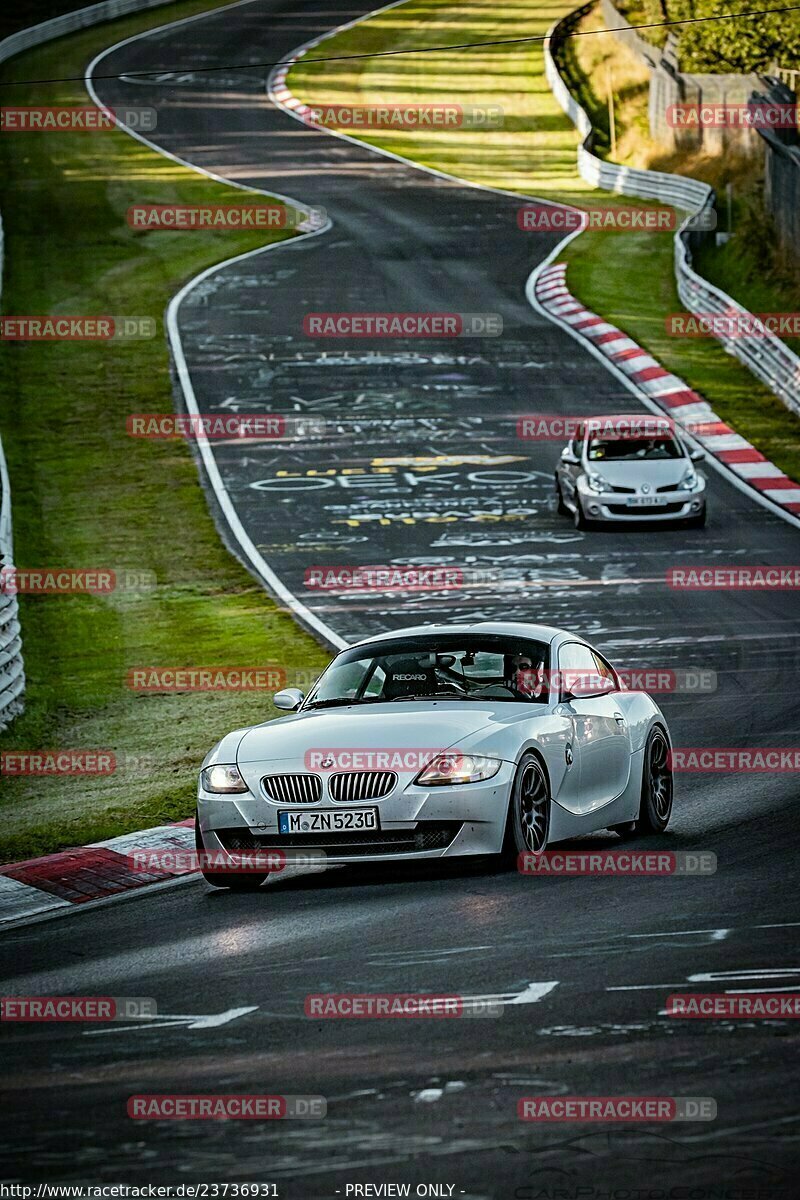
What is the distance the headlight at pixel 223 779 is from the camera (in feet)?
34.2

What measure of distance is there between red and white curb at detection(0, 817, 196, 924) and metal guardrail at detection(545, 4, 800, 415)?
22.2 m

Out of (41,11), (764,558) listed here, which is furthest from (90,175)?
(764,558)

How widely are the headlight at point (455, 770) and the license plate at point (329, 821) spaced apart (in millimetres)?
314

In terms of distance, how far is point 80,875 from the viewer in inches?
444

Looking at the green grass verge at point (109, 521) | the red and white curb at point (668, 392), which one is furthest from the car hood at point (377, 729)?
the red and white curb at point (668, 392)

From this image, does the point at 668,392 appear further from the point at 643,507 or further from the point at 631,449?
the point at 643,507

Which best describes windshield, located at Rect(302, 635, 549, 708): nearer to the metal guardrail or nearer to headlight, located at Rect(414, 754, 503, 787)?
headlight, located at Rect(414, 754, 503, 787)

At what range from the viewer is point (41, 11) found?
3125 inches

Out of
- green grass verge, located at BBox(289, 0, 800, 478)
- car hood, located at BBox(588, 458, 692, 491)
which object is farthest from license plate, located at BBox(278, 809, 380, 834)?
green grass verge, located at BBox(289, 0, 800, 478)

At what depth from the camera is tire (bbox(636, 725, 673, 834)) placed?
11906 millimetres

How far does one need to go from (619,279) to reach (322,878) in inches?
1342

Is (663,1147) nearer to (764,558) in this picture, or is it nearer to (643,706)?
(643,706)

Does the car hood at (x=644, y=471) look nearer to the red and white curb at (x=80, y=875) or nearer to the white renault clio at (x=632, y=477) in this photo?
the white renault clio at (x=632, y=477)

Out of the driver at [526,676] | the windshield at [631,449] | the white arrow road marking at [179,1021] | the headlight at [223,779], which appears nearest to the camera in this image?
the white arrow road marking at [179,1021]
